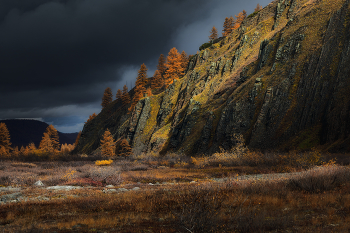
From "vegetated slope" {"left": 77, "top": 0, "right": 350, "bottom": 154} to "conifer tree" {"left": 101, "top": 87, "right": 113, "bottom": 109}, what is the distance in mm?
43429

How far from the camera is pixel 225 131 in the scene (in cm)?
3566

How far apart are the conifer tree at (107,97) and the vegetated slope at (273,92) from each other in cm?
4343

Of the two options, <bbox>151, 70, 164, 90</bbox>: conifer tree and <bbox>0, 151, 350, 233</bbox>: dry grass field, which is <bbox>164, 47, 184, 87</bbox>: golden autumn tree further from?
<bbox>0, 151, 350, 233</bbox>: dry grass field

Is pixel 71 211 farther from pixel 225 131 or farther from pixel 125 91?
pixel 125 91

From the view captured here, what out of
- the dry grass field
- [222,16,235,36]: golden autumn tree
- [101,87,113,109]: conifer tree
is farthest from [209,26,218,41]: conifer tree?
the dry grass field

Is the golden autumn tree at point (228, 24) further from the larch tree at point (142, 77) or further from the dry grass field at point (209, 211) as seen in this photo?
the dry grass field at point (209, 211)

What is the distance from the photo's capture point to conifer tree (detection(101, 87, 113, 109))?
322 feet

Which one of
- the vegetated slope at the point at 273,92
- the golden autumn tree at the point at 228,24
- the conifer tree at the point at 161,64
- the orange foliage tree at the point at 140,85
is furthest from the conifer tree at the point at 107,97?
the golden autumn tree at the point at 228,24

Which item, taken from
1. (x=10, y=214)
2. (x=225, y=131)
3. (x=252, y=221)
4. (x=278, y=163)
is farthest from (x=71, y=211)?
(x=225, y=131)

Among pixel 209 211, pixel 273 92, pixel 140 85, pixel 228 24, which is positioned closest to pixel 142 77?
pixel 140 85

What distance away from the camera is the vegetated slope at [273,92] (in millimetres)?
27156

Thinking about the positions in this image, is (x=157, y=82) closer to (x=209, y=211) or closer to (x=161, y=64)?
(x=161, y=64)

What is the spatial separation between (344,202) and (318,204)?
0.75 m

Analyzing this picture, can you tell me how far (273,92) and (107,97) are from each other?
79.4 m
